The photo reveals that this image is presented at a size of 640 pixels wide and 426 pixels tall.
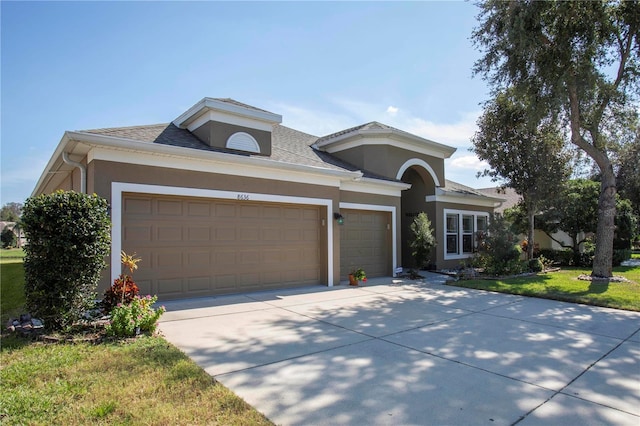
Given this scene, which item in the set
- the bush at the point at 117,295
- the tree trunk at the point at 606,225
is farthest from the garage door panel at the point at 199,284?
the tree trunk at the point at 606,225

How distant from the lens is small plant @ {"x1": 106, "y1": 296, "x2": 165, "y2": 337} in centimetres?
542

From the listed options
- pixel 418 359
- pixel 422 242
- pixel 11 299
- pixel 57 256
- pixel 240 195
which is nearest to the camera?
pixel 418 359

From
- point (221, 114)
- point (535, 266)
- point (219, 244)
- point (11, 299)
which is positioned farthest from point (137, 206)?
point (535, 266)

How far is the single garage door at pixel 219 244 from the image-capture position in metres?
7.94

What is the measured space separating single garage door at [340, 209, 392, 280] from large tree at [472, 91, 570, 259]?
5.86 m

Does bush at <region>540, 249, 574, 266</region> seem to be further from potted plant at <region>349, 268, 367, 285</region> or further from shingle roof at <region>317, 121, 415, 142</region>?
potted plant at <region>349, 268, 367, 285</region>

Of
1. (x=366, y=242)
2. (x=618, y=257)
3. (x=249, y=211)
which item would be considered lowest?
(x=618, y=257)

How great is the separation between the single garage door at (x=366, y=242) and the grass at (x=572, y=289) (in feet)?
9.13

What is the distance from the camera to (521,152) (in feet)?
48.9

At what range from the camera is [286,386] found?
12.7ft

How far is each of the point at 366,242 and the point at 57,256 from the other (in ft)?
30.6

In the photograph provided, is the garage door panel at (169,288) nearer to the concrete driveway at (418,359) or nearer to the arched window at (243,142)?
the concrete driveway at (418,359)

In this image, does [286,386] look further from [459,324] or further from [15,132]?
[15,132]

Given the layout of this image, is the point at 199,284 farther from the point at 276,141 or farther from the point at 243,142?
the point at 276,141
